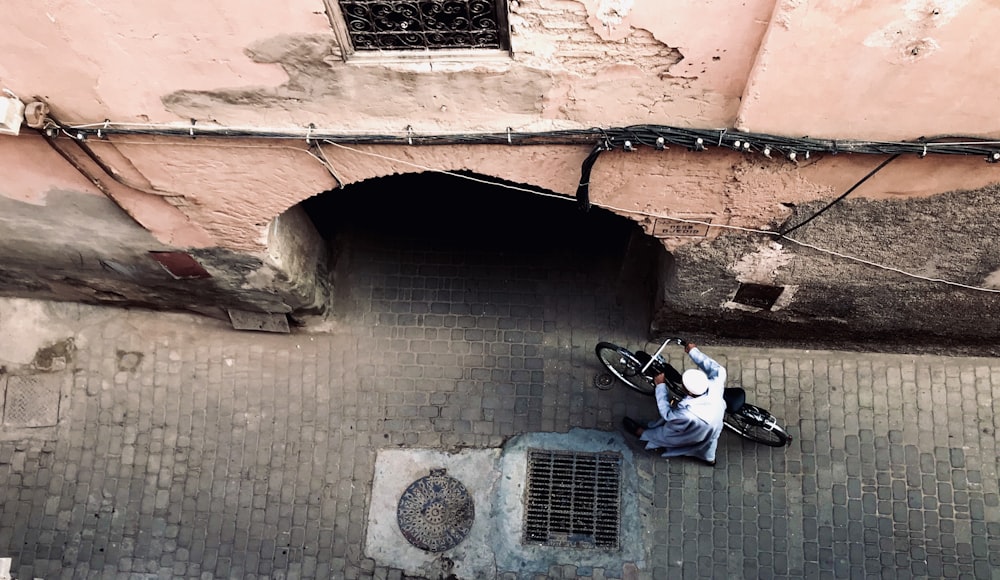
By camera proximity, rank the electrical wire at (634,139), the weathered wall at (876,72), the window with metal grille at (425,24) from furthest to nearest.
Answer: the electrical wire at (634,139)
the window with metal grille at (425,24)
the weathered wall at (876,72)

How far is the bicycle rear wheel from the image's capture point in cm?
693

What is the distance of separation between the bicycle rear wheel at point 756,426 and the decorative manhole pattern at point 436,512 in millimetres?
2579

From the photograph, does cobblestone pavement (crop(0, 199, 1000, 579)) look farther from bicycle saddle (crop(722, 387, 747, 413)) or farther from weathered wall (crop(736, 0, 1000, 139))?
weathered wall (crop(736, 0, 1000, 139))

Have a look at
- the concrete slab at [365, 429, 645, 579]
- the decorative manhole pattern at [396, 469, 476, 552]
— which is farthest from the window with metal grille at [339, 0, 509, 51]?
the decorative manhole pattern at [396, 469, 476, 552]

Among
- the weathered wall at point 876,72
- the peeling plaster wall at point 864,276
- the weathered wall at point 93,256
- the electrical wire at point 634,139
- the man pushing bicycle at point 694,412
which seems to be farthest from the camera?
the man pushing bicycle at point 694,412

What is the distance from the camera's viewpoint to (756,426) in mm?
7012

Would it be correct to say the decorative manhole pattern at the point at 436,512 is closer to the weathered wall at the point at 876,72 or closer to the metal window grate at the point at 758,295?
the metal window grate at the point at 758,295

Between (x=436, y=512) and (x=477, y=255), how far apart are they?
2.70 m

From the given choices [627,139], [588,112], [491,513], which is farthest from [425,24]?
[491,513]

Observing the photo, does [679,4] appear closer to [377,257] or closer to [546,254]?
[546,254]

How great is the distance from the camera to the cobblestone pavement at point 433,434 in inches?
274

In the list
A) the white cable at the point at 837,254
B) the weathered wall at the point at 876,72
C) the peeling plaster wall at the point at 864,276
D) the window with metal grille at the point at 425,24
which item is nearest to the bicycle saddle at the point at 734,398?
the peeling plaster wall at the point at 864,276

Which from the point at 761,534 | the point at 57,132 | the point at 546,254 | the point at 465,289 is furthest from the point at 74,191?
the point at 761,534

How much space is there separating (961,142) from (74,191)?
20.8ft
